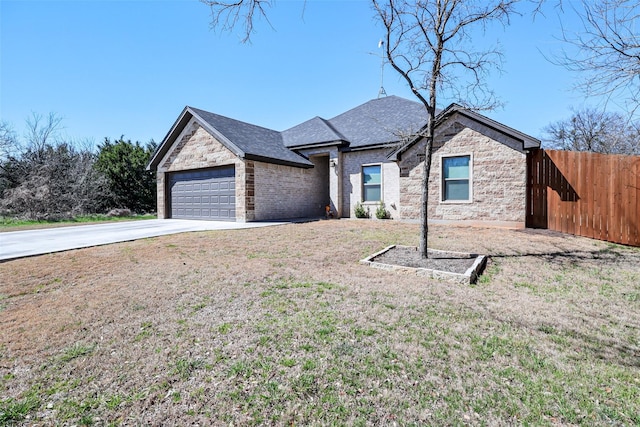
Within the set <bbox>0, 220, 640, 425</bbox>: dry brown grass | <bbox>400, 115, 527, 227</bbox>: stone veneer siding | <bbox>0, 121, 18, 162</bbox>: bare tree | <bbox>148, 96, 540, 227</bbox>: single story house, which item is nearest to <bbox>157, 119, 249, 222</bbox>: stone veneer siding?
<bbox>148, 96, 540, 227</bbox>: single story house

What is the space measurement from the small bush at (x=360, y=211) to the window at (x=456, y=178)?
4.31 meters

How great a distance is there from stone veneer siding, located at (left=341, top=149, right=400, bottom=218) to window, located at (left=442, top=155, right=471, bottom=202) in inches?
107

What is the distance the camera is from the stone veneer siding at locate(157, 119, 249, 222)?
46.6 ft

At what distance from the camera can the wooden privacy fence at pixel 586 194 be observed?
27.0 ft

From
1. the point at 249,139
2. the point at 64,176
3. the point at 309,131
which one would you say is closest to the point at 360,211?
the point at 309,131

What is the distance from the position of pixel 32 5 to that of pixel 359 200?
46.8 feet

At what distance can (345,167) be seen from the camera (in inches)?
656

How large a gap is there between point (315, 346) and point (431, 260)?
4.17m

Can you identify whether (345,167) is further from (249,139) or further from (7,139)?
(7,139)

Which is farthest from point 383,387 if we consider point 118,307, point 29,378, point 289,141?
point 289,141

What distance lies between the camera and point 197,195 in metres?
16.5

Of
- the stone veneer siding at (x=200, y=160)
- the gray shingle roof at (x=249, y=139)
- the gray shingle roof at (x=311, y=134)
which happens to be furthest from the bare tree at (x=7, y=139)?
the gray shingle roof at (x=311, y=134)

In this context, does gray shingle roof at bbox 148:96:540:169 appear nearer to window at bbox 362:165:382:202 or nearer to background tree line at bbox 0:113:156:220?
window at bbox 362:165:382:202

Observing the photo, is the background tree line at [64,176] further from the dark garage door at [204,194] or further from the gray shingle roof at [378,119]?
the gray shingle roof at [378,119]
